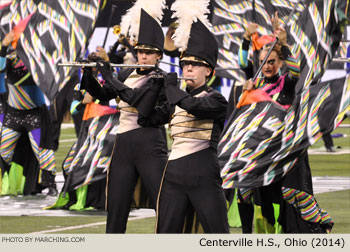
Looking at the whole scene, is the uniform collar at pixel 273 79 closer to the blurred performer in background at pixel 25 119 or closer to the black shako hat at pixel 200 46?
the black shako hat at pixel 200 46

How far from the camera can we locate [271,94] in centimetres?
971

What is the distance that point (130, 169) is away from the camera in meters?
8.75

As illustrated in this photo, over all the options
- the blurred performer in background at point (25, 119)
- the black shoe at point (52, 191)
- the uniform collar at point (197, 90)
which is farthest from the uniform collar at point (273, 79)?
the black shoe at point (52, 191)

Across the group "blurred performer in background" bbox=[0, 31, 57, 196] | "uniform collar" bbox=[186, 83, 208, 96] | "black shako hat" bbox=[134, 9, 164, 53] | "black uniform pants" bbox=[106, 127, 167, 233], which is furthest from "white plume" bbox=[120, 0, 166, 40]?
"blurred performer in background" bbox=[0, 31, 57, 196]

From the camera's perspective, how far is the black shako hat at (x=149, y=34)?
28.5ft

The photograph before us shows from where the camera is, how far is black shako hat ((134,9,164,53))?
342 inches

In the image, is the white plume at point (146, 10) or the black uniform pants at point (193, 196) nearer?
the black uniform pants at point (193, 196)

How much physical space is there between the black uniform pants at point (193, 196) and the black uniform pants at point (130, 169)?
960mm

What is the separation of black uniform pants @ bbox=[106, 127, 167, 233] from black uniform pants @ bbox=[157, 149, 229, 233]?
96 centimetres

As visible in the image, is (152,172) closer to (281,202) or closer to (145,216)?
(281,202)

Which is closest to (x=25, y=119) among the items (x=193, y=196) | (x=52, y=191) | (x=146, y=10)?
(x=52, y=191)

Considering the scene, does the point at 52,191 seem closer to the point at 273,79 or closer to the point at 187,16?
the point at 273,79

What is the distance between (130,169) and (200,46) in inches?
54.8

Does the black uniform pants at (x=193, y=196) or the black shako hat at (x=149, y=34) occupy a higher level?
the black shako hat at (x=149, y=34)
